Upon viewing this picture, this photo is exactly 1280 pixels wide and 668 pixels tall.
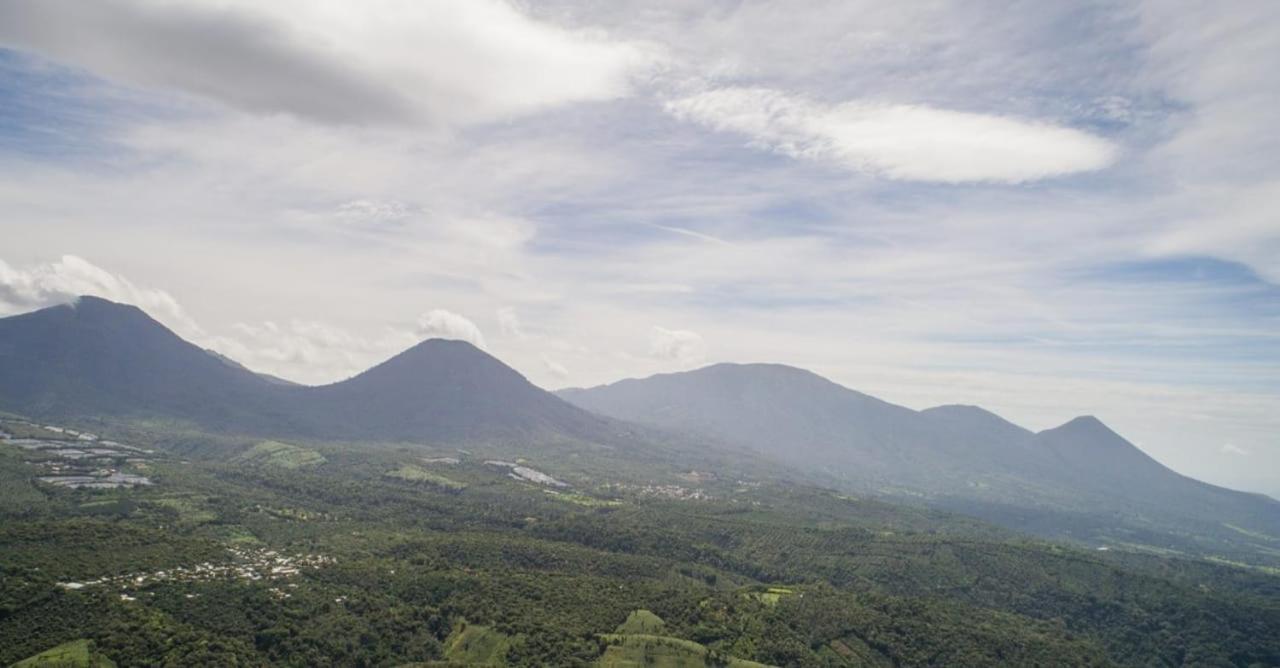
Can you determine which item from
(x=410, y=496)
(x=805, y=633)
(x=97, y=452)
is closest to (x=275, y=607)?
(x=805, y=633)

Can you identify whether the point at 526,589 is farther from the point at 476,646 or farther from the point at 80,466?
the point at 80,466

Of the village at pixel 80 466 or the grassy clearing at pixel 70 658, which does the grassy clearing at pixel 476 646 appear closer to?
the grassy clearing at pixel 70 658

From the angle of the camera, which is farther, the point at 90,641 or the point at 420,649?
the point at 420,649

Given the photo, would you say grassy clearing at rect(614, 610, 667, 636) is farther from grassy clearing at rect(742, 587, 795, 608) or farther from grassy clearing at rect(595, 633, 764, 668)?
grassy clearing at rect(742, 587, 795, 608)

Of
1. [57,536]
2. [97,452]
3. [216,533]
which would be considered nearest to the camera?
[57,536]

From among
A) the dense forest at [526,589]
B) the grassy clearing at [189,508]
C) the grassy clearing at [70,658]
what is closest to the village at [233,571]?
the dense forest at [526,589]

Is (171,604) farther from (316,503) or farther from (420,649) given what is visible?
(316,503)

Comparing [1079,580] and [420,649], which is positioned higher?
[1079,580]

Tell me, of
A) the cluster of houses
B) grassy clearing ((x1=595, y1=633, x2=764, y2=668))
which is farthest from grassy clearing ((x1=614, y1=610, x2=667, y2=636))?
the cluster of houses
